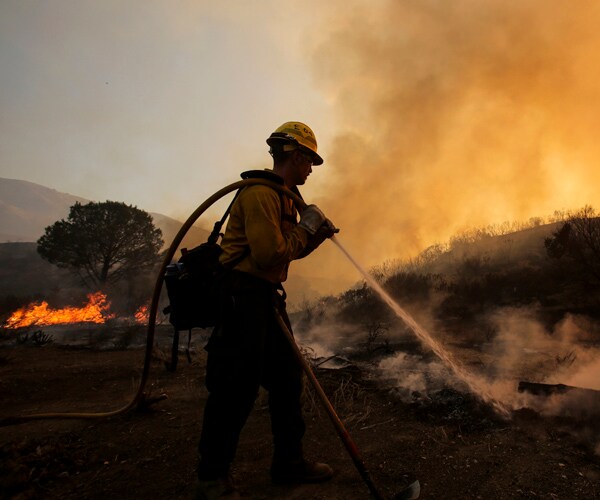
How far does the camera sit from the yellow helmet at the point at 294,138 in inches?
101

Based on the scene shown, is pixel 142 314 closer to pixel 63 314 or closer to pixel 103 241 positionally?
pixel 63 314

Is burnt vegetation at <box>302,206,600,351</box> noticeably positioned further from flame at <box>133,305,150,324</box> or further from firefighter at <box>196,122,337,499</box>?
flame at <box>133,305,150,324</box>

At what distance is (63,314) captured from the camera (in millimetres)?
21391

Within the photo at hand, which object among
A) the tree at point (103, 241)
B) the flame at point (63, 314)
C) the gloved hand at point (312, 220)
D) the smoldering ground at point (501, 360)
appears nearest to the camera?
the gloved hand at point (312, 220)

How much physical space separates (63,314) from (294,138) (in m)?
24.0

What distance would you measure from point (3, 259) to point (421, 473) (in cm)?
4625

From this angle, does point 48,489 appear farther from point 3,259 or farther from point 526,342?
point 3,259

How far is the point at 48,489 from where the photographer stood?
2.60 m

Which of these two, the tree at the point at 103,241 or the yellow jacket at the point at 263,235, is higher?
the tree at the point at 103,241

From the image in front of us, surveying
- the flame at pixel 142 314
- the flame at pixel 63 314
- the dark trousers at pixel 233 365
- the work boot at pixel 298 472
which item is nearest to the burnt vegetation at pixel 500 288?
the work boot at pixel 298 472

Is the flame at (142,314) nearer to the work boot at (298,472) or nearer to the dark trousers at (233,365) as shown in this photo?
the work boot at (298,472)

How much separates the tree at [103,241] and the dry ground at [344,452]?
71.0 ft

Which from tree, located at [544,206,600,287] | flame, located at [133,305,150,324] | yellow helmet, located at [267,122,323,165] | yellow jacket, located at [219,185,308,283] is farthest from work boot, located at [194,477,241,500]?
flame, located at [133,305,150,324]

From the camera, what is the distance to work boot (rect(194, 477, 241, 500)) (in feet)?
6.94
